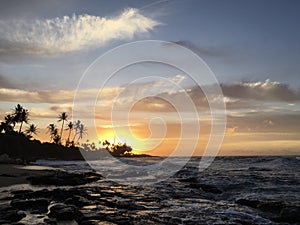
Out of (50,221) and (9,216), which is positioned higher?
(9,216)

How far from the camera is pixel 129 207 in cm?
1436

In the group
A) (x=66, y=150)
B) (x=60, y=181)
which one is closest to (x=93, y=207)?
(x=60, y=181)

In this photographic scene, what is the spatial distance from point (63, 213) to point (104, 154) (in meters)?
A: 150

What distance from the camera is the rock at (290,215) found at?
42.3 ft

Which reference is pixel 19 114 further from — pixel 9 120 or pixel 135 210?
pixel 135 210

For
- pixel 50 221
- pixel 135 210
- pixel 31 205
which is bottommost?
pixel 50 221

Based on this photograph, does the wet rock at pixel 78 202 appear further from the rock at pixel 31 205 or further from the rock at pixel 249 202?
the rock at pixel 249 202

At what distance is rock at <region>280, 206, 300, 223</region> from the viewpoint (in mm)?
12878

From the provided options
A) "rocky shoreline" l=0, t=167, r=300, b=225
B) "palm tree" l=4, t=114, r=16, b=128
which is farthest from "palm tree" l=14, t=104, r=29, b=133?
"rocky shoreline" l=0, t=167, r=300, b=225

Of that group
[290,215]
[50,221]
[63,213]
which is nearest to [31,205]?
[63,213]

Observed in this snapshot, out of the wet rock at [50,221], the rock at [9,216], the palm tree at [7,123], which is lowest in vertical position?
the wet rock at [50,221]

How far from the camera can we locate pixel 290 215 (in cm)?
1309

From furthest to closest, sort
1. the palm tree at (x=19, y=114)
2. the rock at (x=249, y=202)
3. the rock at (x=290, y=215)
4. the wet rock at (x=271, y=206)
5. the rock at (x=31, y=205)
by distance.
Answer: the palm tree at (x=19, y=114)
the rock at (x=249, y=202)
the wet rock at (x=271, y=206)
the rock at (x=31, y=205)
the rock at (x=290, y=215)

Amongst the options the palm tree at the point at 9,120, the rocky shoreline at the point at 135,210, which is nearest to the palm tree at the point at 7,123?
the palm tree at the point at 9,120
